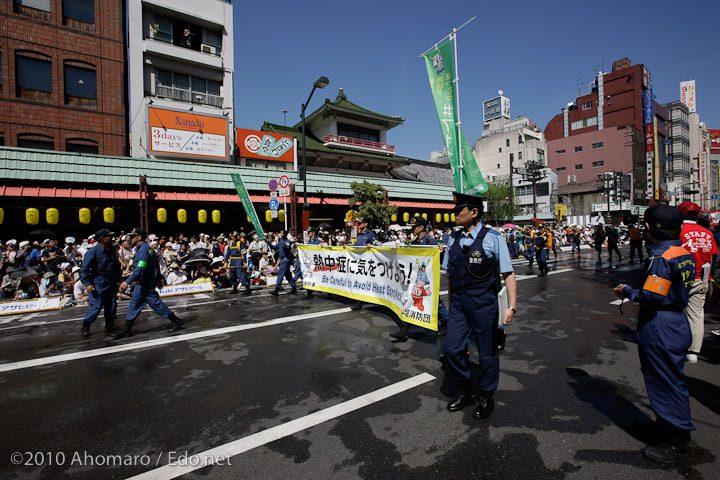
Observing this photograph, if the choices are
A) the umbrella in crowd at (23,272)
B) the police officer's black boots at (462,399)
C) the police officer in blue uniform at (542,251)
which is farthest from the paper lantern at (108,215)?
the police officer in blue uniform at (542,251)

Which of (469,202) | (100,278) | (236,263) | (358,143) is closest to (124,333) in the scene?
(100,278)

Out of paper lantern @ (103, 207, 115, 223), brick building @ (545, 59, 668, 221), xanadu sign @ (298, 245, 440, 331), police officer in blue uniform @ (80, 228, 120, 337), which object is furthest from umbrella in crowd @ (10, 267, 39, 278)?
brick building @ (545, 59, 668, 221)

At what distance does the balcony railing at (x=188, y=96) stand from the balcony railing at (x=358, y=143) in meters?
9.86

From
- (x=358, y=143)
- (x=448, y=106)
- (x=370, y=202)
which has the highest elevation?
(x=358, y=143)

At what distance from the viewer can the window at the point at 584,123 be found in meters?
62.9

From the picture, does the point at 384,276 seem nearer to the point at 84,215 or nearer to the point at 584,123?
the point at 84,215

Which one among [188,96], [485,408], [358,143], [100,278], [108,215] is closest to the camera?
[485,408]

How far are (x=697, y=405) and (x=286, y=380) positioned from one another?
14.1ft

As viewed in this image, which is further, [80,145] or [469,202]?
[80,145]

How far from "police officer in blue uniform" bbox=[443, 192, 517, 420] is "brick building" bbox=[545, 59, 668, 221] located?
6429cm

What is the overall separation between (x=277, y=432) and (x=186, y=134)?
68.3 ft

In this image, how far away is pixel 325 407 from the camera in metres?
3.51

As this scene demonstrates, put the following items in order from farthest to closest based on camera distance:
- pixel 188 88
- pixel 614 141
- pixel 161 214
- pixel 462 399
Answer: pixel 614 141 → pixel 188 88 → pixel 161 214 → pixel 462 399

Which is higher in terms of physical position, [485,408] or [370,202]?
[370,202]
